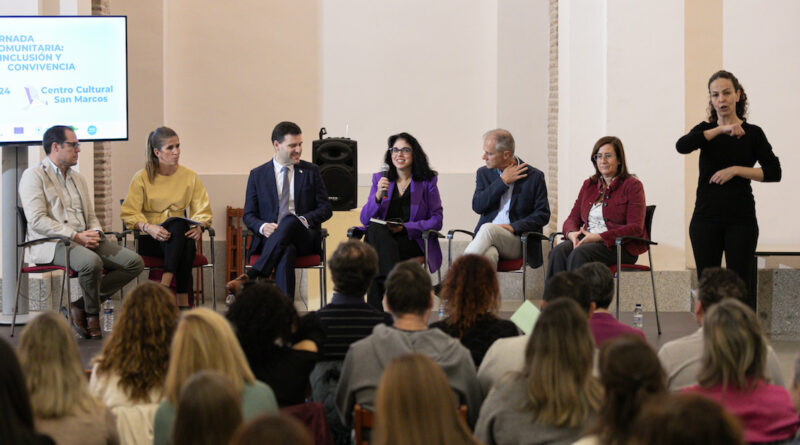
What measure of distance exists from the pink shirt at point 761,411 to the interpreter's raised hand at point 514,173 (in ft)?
11.6

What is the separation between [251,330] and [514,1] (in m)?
5.94

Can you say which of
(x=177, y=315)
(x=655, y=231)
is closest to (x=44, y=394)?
A: (x=177, y=315)

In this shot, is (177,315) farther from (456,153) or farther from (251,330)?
(456,153)

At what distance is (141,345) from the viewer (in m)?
2.88

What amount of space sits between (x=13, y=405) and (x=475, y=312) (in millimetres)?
1816

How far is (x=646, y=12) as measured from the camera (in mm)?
6754

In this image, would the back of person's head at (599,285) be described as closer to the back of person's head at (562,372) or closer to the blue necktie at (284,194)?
the back of person's head at (562,372)

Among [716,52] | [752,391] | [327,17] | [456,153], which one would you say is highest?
[327,17]

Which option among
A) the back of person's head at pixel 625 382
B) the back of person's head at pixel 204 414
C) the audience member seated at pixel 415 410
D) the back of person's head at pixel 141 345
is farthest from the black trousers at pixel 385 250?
the back of person's head at pixel 204 414

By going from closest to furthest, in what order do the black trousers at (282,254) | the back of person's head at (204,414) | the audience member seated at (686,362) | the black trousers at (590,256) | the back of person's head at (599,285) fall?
the back of person's head at (204,414) < the audience member seated at (686,362) < the back of person's head at (599,285) < the black trousers at (590,256) < the black trousers at (282,254)

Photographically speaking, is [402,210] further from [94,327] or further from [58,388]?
[58,388]

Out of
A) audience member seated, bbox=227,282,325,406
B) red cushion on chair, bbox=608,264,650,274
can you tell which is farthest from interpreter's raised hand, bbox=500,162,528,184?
audience member seated, bbox=227,282,325,406

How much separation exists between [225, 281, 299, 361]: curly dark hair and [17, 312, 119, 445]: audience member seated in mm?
577

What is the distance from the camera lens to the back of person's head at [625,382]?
81.6 inches
